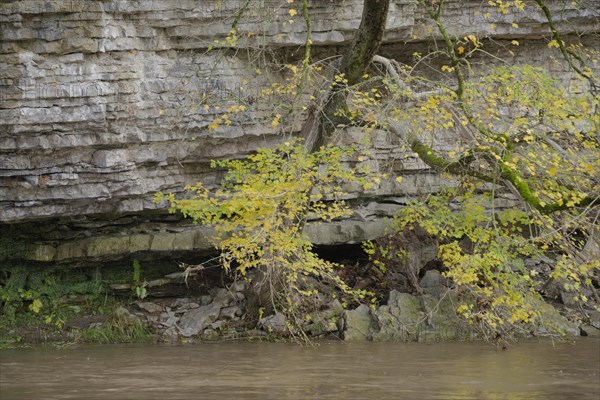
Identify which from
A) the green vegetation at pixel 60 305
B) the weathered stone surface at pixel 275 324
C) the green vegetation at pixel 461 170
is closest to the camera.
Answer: the green vegetation at pixel 461 170

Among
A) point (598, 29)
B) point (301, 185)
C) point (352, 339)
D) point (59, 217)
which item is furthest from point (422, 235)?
point (59, 217)

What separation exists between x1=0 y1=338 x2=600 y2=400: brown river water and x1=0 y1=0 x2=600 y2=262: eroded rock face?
6.47 feet

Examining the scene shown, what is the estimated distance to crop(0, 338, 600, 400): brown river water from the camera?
7953 millimetres

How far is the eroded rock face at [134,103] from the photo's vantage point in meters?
10.7

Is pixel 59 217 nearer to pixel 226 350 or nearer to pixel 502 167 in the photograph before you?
pixel 226 350

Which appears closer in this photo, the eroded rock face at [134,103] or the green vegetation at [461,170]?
the green vegetation at [461,170]

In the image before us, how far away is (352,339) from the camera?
11469mm

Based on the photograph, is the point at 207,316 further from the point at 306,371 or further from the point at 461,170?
the point at 461,170

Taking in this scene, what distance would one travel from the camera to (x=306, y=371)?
9172mm

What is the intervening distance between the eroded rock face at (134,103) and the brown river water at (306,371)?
1.97m

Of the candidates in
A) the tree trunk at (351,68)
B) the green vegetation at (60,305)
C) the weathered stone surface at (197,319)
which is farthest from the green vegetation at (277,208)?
the green vegetation at (60,305)

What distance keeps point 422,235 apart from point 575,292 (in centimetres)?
228

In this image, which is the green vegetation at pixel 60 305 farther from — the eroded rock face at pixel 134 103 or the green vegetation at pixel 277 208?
the green vegetation at pixel 277 208

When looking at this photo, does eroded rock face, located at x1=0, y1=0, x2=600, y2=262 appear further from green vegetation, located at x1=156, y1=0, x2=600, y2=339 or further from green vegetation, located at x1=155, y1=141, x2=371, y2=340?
green vegetation, located at x1=155, y1=141, x2=371, y2=340
